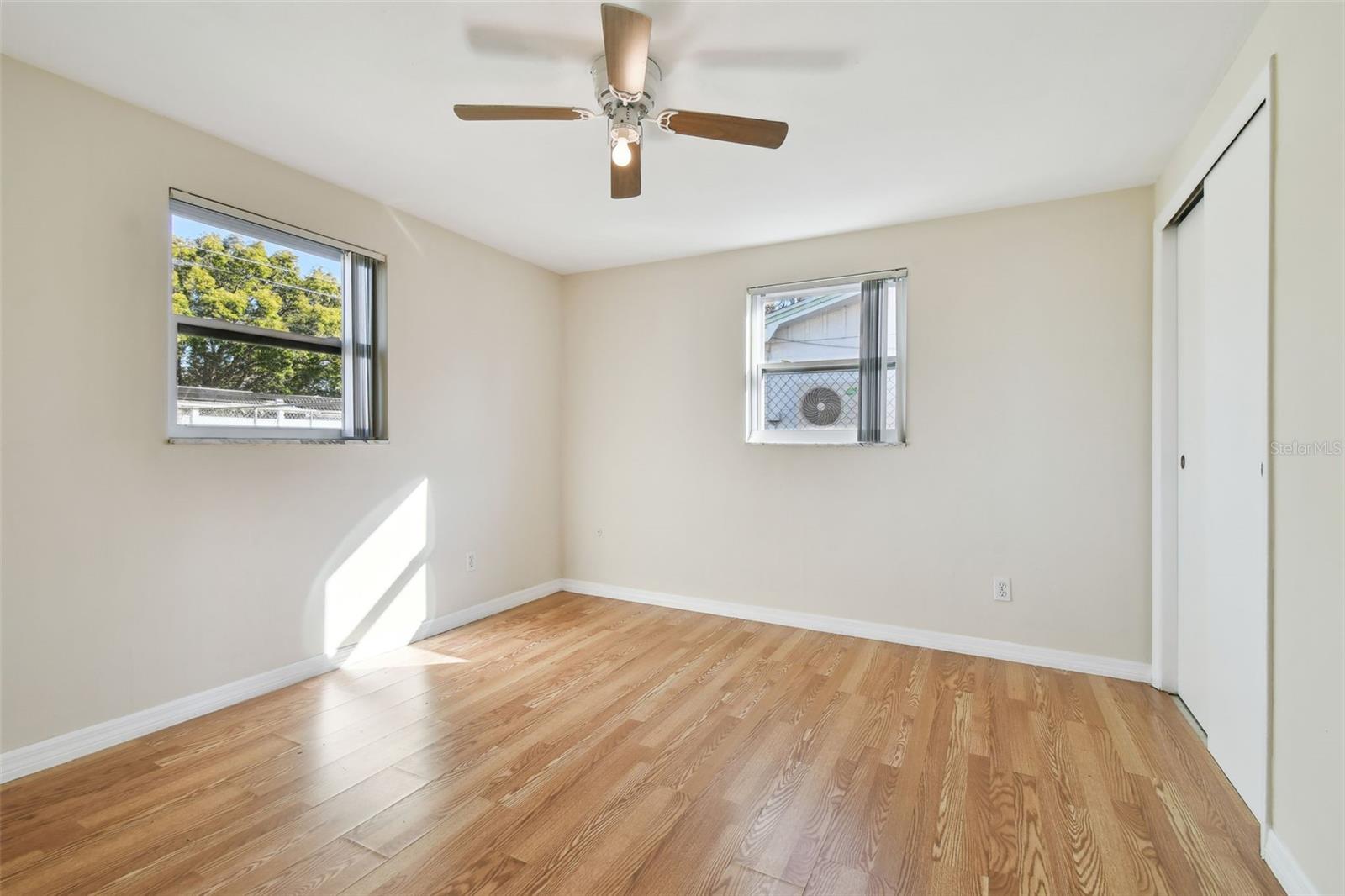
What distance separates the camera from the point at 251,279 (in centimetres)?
268

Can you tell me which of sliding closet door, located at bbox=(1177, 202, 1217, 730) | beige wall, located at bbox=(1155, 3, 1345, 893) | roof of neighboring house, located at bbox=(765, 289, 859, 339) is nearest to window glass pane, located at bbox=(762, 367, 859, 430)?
roof of neighboring house, located at bbox=(765, 289, 859, 339)

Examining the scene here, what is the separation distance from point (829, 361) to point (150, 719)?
3.77 meters

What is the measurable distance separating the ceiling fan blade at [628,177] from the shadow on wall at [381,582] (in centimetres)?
215

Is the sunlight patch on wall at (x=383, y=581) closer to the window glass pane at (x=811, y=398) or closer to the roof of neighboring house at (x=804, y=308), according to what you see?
the window glass pane at (x=811, y=398)

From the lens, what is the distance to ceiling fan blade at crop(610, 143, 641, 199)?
2.13 meters

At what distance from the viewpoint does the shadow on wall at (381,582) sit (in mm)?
2994

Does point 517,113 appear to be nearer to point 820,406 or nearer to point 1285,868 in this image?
point 820,406

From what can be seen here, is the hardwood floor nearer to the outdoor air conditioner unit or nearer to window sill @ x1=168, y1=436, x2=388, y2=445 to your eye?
window sill @ x1=168, y1=436, x2=388, y2=445

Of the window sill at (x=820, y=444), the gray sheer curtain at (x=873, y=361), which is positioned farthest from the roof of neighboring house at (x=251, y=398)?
the gray sheer curtain at (x=873, y=361)

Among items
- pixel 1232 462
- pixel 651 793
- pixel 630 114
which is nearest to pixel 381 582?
pixel 651 793

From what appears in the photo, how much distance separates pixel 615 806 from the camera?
6.12ft

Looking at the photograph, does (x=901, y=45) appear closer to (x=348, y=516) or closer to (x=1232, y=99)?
(x=1232, y=99)

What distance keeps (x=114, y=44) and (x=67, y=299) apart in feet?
2.94

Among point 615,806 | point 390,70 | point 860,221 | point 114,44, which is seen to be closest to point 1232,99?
point 860,221
